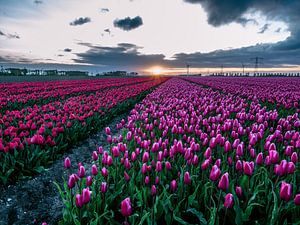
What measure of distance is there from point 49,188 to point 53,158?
1308mm

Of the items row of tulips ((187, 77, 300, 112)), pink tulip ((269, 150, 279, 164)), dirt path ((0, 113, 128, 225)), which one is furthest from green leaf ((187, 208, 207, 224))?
row of tulips ((187, 77, 300, 112))

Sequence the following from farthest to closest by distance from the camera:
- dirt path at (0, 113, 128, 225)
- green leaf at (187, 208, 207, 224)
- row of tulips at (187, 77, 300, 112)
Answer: row of tulips at (187, 77, 300, 112) → dirt path at (0, 113, 128, 225) → green leaf at (187, 208, 207, 224)

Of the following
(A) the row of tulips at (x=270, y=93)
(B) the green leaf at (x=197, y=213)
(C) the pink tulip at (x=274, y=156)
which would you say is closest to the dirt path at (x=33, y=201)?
(B) the green leaf at (x=197, y=213)

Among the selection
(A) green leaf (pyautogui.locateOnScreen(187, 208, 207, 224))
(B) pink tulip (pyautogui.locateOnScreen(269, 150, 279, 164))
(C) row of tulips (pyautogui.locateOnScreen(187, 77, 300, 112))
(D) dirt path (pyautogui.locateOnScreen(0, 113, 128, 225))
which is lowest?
(D) dirt path (pyautogui.locateOnScreen(0, 113, 128, 225))

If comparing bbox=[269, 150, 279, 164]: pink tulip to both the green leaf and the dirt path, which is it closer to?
the green leaf

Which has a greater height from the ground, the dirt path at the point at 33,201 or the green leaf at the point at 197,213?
the green leaf at the point at 197,213

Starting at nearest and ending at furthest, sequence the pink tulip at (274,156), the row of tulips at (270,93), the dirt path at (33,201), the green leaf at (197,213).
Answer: the green leaf at (197,213)
the pink tulip at (274,156)
the dirt path at (33,201)
the row of tulips at (270,93)

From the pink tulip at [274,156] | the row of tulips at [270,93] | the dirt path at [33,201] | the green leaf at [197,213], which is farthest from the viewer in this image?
the row of tulips at [270,93]

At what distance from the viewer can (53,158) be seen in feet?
21.8

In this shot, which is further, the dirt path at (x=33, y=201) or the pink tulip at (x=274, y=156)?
the dirt path at (x=33, y=201)

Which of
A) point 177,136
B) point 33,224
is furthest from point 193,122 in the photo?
point 33,224

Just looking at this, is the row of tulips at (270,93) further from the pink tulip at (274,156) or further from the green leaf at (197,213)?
the green leaf at (197,213)

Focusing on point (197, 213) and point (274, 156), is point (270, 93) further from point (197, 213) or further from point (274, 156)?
point (197, 213)

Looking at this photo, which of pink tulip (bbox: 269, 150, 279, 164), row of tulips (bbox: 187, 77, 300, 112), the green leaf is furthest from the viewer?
row of tulips (bbox: 187, 77, 300, 112)
